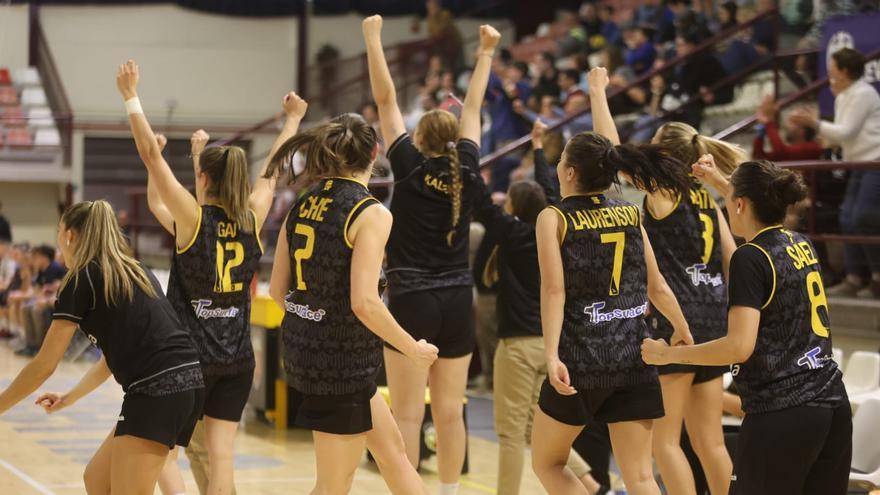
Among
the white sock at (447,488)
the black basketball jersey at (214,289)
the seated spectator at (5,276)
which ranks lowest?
the seated spectator at (5,276)

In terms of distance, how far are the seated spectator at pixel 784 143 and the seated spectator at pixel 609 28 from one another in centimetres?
613

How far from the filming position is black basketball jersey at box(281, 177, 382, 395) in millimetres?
4309

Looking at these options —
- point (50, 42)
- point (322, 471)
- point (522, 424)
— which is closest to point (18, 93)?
point (50, 42)

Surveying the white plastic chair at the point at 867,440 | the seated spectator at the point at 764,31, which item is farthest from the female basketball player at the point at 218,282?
the seated spectator at the point at 764,31

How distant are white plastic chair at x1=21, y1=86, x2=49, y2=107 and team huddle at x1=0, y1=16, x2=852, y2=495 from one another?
50.0 ft

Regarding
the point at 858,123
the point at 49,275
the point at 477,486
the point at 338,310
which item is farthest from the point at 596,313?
the point at 49,275

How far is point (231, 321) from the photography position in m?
5.06

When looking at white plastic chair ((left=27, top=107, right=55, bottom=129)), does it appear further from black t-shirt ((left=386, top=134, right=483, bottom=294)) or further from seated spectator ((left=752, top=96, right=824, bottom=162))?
black t-shirt ((left=386, top=134, right=483, bottom=294))

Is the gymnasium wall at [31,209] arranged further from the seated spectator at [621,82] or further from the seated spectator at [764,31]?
the seated spectator at [764,31]

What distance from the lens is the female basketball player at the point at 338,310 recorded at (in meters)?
4.29

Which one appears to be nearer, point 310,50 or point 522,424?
point 522,424

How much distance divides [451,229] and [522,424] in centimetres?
113

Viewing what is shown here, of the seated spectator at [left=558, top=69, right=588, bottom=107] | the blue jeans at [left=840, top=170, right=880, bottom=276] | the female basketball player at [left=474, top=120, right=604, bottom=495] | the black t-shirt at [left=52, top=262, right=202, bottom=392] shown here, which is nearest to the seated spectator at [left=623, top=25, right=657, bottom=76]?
the seated spectator at [left=558, top=69, right=588, bottom=107]

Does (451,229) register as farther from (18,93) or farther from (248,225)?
(18,93)
